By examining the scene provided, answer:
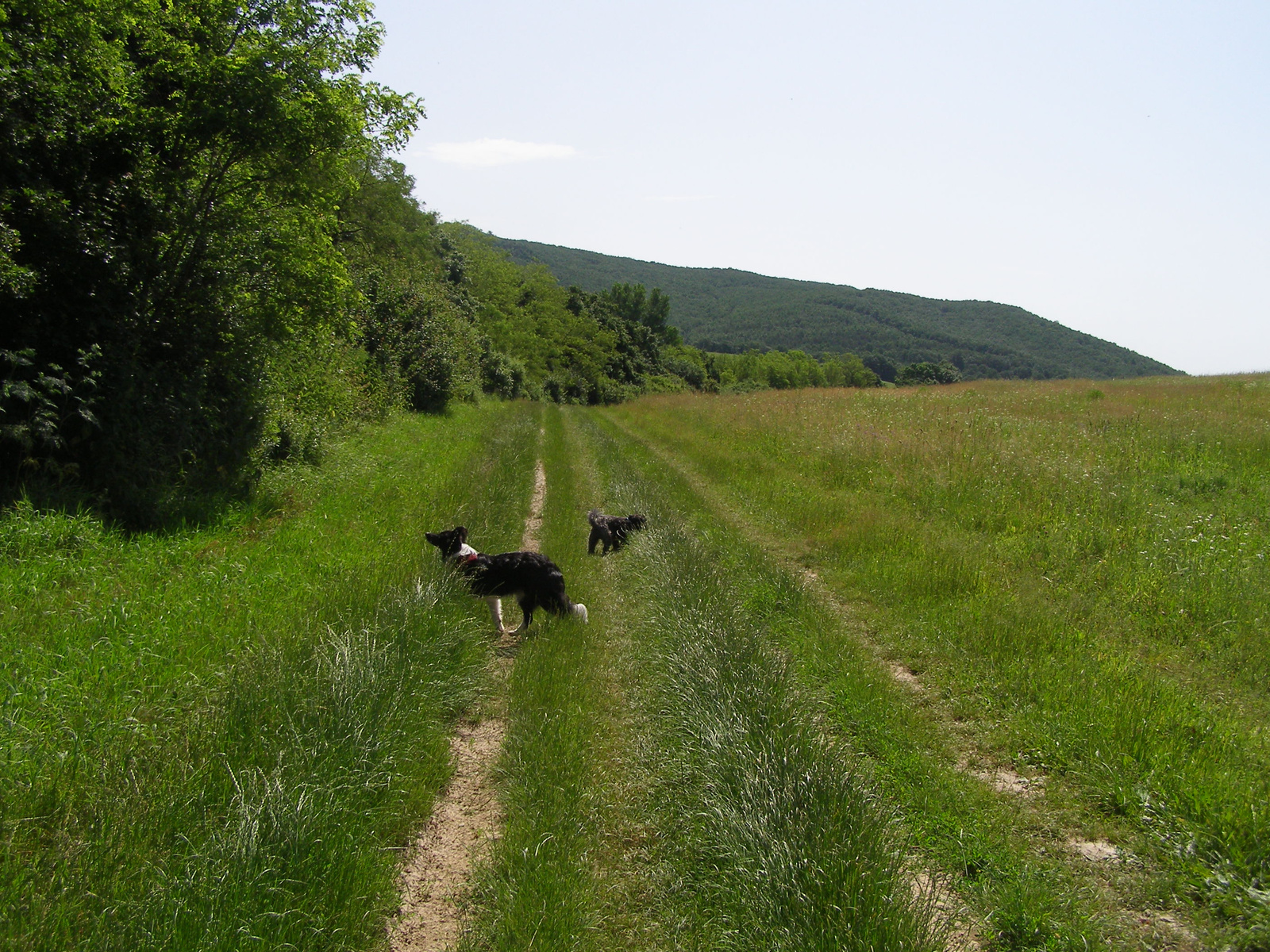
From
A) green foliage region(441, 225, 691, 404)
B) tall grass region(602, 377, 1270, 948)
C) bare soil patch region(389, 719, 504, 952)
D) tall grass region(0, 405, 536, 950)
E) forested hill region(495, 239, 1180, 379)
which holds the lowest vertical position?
bare soil patch region(389, 719, 504, 952)

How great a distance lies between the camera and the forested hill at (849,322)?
9612 centimetres

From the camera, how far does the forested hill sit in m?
96.1

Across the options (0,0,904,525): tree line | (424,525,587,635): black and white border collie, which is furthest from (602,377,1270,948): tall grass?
(0,0,904,525): tree line

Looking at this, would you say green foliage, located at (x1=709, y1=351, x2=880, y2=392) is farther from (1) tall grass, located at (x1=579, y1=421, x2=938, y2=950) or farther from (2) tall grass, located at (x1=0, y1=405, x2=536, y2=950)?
(1) tall grass, located at (x1=579, y1=421, x2=938, y2=950)

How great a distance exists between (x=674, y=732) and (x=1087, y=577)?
5235 mm

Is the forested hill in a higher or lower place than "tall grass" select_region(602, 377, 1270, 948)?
higher

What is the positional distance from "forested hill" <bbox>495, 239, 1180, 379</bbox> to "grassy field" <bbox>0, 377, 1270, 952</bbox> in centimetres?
8489

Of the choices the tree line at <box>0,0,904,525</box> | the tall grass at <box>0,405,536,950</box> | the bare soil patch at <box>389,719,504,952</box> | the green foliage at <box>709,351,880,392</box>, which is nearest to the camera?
the tall grass at <box>0,405,536,950</box>

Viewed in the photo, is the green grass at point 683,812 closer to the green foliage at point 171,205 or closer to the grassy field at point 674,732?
the grassy field at point 674,732

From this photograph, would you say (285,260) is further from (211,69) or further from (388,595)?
(388,595)

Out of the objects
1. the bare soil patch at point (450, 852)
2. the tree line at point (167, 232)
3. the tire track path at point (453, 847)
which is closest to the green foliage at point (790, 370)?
the tree line at point (167, 232)

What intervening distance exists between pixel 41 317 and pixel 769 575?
8121 mm

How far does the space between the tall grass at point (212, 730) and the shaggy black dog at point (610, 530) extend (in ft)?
7.73

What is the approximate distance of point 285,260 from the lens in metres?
9.45
